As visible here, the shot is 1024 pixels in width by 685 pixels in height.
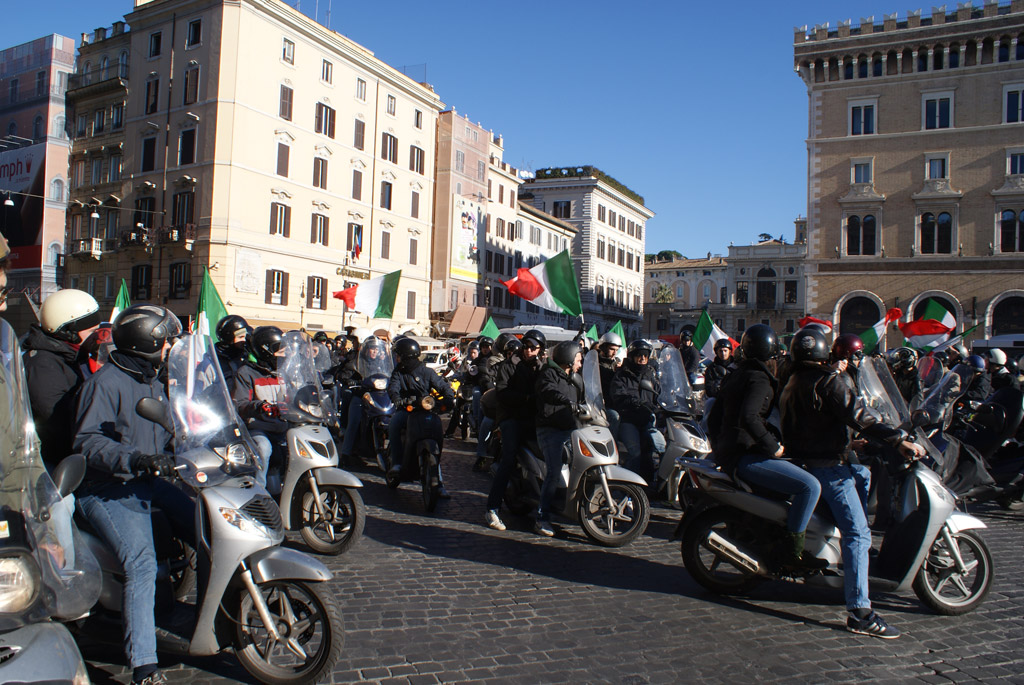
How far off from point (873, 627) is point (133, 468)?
159 inches

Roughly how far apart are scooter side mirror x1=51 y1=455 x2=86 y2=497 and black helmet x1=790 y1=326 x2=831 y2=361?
382 cm

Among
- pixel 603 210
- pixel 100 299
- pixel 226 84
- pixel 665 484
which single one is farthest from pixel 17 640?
pixel 603 210

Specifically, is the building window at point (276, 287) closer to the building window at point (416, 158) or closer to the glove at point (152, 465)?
the building window at point (416, 158)

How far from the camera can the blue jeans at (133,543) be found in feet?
10.8

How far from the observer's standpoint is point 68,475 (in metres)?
2.78

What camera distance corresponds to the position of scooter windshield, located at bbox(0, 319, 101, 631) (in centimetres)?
224

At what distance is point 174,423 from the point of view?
3.54 metres

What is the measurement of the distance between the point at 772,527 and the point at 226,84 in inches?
1388

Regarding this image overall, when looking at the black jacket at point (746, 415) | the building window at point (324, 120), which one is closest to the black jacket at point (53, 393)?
the black jacket at point (746, 415)

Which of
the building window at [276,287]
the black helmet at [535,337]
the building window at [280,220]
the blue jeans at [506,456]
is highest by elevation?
the building window at [280,220]

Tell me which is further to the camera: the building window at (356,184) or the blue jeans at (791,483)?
the building window at (356,184)

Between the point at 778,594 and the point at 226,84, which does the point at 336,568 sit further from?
the point at 226,84

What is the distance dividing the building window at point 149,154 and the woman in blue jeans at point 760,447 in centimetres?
3814

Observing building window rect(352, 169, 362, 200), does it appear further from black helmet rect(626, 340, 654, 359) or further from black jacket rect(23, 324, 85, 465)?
black jacket rect(23, 324, 85, 465)
